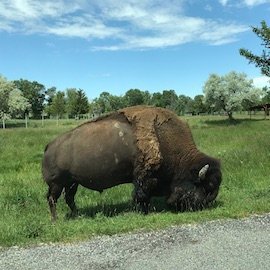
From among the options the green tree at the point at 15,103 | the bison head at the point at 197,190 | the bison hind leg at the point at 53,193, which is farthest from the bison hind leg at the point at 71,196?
the green tree at the point at 15,103

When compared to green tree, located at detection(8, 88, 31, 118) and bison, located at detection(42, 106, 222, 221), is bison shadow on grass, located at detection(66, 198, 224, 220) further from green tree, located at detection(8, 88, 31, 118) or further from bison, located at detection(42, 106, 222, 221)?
green tree, located at detection(8, 88, 31, 118)

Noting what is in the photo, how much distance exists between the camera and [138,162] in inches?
379

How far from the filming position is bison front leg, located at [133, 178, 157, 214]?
971cm

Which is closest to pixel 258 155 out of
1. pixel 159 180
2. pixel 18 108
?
pixel 159 180

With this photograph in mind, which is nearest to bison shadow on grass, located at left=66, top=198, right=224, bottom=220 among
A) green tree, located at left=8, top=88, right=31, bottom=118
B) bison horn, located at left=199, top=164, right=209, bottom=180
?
bison horn, located at left=199, top=164, right=209, bottom=180

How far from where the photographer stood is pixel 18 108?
7881 cm

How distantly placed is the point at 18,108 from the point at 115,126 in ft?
235

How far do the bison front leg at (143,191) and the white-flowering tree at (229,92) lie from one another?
70.1m

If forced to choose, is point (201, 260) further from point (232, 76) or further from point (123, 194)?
point (232, 76)

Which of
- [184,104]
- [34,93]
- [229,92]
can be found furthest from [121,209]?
[184,104]

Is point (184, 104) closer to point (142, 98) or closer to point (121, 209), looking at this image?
point (142, 98)

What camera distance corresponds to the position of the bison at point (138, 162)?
31.8 feet

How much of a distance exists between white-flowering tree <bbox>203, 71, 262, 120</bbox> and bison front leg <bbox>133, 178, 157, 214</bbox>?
2759 inches

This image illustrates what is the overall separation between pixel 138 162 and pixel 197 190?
1412 mm
